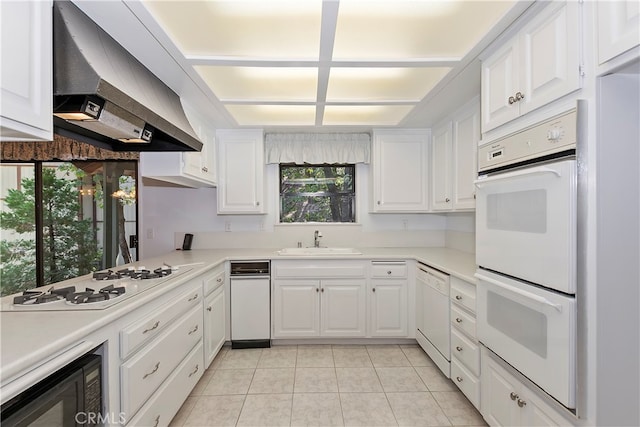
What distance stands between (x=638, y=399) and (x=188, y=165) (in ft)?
9.18

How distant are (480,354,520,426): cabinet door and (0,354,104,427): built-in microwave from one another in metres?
1.84

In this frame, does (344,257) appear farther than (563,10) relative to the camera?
Yes

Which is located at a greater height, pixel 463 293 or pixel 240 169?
pixel 240 169

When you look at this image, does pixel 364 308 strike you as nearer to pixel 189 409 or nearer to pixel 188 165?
pixel 189 409

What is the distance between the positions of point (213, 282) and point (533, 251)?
2.24 m

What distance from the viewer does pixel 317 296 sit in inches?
116

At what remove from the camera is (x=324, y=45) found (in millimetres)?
1709

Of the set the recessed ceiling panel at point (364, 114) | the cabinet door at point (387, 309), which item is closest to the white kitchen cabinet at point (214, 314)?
the cabinet door at point (387, 309)

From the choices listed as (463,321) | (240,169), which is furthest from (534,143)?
(240,169)

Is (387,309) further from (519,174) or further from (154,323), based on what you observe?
(154,323)

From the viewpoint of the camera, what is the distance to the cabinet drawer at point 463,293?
1.93 meters

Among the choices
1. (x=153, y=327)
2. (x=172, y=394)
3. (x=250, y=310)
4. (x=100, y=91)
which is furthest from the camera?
(x=250, y=310)

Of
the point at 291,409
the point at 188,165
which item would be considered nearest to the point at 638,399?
the point at 291,409

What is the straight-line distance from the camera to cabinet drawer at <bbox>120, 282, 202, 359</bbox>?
133 cm
